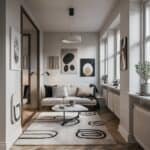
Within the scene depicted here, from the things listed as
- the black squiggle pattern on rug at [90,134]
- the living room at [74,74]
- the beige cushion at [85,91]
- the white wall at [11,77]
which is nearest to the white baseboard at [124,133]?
the living room at [74,74]

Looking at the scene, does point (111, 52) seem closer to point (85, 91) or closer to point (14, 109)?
point (85, 91)

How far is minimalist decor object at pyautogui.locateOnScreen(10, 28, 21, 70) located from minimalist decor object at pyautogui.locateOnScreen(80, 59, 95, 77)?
402 cm

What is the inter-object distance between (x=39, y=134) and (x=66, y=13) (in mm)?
3120

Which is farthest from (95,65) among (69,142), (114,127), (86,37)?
(69,142)

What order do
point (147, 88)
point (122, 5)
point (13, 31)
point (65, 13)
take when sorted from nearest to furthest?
point (147, 88) < point (13, 31) < point (122, 5) < point (65, 13)

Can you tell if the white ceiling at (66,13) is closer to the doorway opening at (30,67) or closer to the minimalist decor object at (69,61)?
the doorway opening at (30,67)

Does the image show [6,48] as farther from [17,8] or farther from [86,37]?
[86,37]

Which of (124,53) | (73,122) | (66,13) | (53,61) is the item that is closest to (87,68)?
(53,61)

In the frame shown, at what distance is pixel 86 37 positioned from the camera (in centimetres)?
795

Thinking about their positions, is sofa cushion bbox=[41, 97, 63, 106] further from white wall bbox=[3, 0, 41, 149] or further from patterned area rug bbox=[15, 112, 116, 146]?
white wall bbox=[3, 0, 41, 149]

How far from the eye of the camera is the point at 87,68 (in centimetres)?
790

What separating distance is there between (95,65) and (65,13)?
114 inches

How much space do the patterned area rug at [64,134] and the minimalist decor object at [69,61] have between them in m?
2.83

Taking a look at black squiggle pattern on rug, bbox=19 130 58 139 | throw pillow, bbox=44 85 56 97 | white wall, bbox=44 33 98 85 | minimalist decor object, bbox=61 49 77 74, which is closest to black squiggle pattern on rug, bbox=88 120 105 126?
black squiggle pattern on rug, bbox=19 130 58 139
